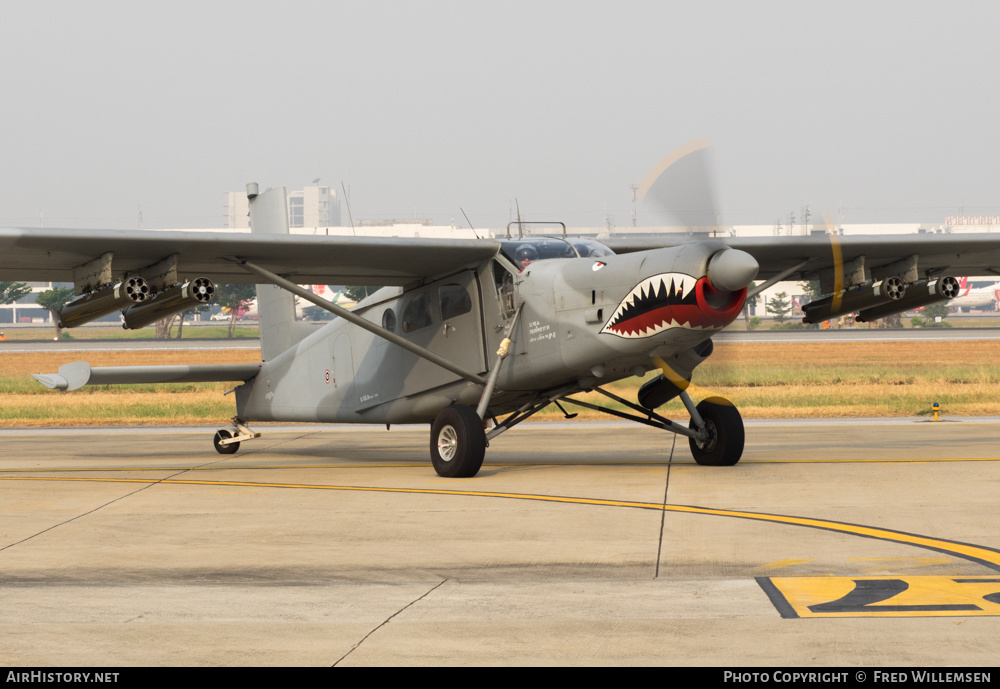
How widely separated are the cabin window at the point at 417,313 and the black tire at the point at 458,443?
2.36m

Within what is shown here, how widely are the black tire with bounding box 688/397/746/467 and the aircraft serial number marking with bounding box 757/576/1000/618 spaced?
7.91m

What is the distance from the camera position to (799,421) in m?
25.7

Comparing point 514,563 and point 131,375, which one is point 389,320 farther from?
point 514,563

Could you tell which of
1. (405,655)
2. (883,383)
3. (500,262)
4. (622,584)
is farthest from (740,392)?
(405,655)

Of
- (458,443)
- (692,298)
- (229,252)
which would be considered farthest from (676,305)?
(229,252)

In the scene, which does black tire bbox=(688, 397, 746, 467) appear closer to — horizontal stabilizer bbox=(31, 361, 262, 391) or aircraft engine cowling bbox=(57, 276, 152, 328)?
aircraft engine cowling bbox=(57, 276, 152, 328)

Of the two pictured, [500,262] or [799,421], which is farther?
[799,421]

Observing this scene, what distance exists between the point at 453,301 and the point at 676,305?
450cm

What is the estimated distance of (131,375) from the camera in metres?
18.4

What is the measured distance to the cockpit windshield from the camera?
50.3ft

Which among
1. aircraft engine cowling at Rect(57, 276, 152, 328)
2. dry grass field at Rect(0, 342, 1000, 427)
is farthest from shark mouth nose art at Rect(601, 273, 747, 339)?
aircraft engine cowling at Rect(57, 276, 152, 328)

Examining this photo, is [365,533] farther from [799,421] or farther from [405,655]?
[799,421]

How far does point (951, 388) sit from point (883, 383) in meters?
3.19

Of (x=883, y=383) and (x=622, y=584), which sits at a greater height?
(x=622, y=584)
